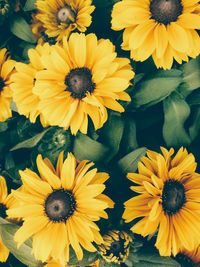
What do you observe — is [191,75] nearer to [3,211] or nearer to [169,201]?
[169,201]

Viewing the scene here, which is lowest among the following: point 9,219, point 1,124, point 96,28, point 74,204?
point 9,219

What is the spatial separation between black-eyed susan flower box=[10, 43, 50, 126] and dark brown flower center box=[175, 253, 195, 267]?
2.13 feet

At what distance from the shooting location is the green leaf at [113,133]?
3.27 feet

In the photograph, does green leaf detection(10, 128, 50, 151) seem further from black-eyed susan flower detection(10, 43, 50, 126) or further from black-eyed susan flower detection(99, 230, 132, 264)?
black-eyed susan flower detection(99, 230, 132, 264)

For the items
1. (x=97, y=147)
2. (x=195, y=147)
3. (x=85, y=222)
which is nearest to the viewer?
(x=85, y=222)

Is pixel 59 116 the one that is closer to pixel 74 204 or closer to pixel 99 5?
pixel 74 204

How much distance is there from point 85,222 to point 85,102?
0.33m

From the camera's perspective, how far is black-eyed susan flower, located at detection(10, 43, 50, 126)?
36.5 inches

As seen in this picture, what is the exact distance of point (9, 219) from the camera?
104cm

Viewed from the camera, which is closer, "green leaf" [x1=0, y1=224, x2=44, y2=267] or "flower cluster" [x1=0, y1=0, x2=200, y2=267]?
"flower cluster" [x1=0, y1=0, x2=200, y2=267]

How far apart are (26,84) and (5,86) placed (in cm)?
19

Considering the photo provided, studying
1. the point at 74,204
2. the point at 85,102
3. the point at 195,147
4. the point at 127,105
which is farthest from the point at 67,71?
the point at 195,147

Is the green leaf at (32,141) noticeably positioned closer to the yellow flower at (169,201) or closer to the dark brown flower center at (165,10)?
the yellow flower at (169,201)

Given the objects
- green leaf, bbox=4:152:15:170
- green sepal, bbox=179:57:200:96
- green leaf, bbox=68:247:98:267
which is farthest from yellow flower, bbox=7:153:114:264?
green sepal, bbox=179:57:200:96
